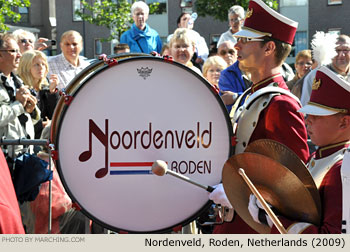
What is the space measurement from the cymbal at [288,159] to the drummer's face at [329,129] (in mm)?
193

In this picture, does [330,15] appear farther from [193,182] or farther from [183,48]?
[193,182]

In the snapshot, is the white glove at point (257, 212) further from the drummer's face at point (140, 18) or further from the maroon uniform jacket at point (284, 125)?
the drummer's face at point (140, 18)

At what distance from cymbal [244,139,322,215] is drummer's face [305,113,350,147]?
193 mm

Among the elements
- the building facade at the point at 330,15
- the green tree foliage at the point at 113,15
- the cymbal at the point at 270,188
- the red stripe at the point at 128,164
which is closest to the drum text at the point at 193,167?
the red stripe at the point at 128,164

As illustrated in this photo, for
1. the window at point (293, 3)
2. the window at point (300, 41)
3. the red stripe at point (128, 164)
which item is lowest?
the window at point (300, 41)

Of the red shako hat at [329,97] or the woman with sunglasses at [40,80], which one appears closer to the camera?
the red shako hat at [329,97]

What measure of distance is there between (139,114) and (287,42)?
2.76 feet

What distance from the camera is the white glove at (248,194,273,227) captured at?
284 centimetres

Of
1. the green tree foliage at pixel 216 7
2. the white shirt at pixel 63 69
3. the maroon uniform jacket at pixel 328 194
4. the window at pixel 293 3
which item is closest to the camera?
the maroon uniform jacket at pixel 328 194

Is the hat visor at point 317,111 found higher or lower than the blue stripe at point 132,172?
higher

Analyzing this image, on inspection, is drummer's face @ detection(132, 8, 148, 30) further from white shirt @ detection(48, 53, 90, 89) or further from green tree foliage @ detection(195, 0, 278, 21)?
green tree foliage @ detection(195, 0, 278, 21)

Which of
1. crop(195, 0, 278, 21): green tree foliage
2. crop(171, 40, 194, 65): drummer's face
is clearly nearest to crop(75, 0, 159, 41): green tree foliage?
crop(195, 0, 278, 21): green tree foliage

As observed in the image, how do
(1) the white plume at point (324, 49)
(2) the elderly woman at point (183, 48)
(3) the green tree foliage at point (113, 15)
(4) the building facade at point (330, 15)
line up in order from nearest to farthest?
(2) the elderly woman at point (183, 48)
(1) the white plume at point (324, 49)
(4) the building facade at point (330, 15)
(3) the green tree foliage at point (113, 15)

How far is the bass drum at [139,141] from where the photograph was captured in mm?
3725
